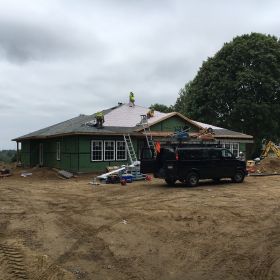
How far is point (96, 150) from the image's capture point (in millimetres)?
29625

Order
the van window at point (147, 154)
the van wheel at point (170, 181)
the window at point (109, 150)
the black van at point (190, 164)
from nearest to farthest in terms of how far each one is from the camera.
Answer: the black van at point (190, 164)
the van wheel at point (170, 181)
the van window at point (147, 154)
the window at point (109, 150)

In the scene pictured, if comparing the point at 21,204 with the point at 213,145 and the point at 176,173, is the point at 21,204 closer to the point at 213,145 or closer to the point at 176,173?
the point at 176,173

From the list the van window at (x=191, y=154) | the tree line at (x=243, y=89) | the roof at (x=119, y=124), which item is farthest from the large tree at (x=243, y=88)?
the van window at (x=191, y=154)

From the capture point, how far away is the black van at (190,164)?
815 inches

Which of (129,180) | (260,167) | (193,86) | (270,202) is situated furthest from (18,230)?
(193,86)

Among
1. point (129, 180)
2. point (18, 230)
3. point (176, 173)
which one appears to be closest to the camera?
point (18, 230)

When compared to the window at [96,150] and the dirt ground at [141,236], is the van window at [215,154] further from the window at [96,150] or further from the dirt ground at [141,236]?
the window at [96,150]

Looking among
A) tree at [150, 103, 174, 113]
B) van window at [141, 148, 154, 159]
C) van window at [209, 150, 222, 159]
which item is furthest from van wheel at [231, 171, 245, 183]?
tree at [150, 103, 174, 113]

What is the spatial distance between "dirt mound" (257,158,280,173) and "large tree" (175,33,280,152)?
10764mm

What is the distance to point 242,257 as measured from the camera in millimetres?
9070

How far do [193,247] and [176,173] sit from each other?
10.8 metres

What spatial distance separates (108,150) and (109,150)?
2.9 inches

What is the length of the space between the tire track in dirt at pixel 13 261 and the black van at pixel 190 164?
468 inches

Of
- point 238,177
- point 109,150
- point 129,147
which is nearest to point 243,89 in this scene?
point 129,147
